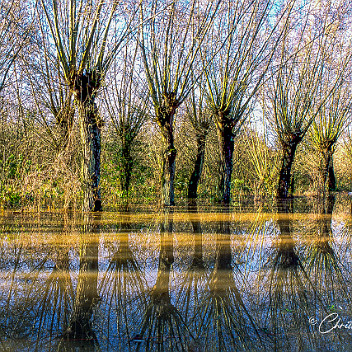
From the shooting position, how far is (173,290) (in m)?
4.11

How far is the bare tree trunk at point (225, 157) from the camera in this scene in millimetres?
15070

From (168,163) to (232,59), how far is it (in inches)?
204

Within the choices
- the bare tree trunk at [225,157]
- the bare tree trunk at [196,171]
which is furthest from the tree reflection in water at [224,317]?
the bare tree trunk at [196,171]

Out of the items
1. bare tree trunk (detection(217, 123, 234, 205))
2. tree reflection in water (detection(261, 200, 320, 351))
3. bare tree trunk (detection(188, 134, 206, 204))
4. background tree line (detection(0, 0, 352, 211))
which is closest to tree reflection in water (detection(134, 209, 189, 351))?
tree reflection in water (detection(261, 200, 320, 351))

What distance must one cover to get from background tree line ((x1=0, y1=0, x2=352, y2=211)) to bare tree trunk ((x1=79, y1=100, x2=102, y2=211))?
1.5 inches

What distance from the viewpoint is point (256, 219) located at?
10102 mm

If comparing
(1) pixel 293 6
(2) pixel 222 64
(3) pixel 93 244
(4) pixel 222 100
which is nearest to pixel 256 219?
(3) pixel 93 244

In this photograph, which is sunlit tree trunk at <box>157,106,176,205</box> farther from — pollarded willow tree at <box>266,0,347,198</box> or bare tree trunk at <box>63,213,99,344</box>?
bare tree trunk at <box>63,213,99,344</box>

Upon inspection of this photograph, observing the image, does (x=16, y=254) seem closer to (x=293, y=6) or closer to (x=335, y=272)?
(x=335, y=272)

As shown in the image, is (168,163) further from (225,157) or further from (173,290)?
(173,290)

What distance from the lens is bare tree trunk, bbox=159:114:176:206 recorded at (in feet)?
43.7

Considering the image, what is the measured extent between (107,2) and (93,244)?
669 centimetres

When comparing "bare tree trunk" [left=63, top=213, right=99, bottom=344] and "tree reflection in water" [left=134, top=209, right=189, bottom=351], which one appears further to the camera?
"bare tree trunk" [left=63, top=213, right=99, bottom=344]

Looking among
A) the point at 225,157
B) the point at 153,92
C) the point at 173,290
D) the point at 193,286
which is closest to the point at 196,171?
the point at 225,157
